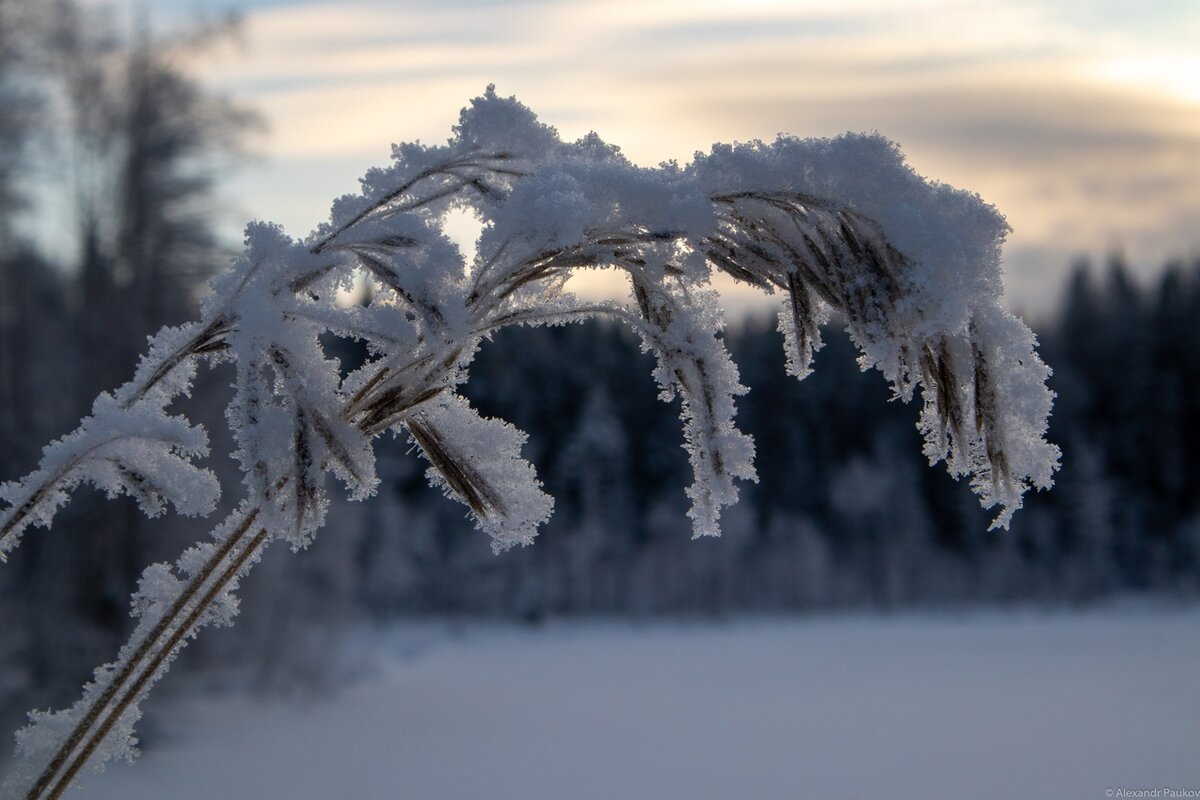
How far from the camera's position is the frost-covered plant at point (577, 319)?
2.76 feet

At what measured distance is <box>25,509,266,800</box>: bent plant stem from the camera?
0.86 meters

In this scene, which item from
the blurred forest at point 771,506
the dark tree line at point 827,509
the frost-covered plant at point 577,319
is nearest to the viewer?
the frost-covered plant at point 577,319

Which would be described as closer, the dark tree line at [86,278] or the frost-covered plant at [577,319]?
the frost-covered plant at [577,319]

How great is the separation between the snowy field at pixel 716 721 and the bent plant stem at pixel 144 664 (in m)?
6.84

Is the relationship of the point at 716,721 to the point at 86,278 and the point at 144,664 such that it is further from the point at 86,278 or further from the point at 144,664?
the point at 144,664

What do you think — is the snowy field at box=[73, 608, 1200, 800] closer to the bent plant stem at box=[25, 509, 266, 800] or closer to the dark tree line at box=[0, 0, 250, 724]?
the dark tree line at box=[0, 0, 250, 724]

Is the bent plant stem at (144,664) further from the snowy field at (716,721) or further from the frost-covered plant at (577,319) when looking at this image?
the snowy field at (716,721)

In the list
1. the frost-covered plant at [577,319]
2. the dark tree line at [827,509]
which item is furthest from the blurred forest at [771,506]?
the frost-covered plant at [577,319]

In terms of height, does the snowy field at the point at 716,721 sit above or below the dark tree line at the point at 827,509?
below

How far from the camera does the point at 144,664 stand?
867mm

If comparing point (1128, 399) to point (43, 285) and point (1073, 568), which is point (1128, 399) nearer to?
point (1073, 568)

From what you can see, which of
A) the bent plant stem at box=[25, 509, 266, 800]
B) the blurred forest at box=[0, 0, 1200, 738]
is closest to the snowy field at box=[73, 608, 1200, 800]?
the blurred forest at box=[0, 0, 1200, 738]

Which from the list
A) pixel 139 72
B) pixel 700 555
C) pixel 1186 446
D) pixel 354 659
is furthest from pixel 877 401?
pixel 139 72

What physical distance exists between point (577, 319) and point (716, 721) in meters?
13.2
